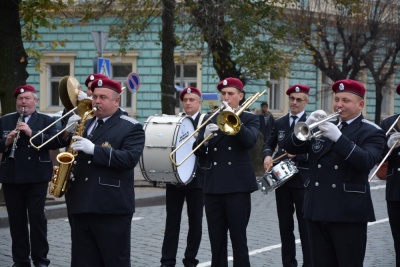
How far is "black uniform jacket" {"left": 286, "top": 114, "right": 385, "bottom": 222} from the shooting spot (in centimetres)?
765

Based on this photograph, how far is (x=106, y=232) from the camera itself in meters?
7.85

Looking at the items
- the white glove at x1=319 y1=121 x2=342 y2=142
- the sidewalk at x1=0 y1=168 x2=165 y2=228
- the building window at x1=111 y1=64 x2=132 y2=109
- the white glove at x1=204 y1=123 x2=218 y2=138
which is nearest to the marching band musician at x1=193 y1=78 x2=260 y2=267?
the white glove at x1=204 y1=123 x2=218 y2=138

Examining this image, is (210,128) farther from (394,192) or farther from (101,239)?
(394,192)

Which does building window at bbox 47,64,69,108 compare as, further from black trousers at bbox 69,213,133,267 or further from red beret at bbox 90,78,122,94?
black trousers at bbox 69,213,133,267

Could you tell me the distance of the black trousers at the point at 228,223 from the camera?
9.57 metres

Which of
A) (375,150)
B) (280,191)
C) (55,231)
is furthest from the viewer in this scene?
(55,231)

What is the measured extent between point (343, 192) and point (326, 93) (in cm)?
3191

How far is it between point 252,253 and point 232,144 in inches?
109

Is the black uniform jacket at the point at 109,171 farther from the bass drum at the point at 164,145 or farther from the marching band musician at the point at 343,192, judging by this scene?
the bass drum at the point at 164,145

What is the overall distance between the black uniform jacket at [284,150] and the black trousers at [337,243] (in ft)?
8.59

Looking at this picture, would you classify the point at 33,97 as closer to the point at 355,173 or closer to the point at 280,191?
the point at 280,191

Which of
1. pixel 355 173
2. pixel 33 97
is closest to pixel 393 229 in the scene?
pixel 355 173

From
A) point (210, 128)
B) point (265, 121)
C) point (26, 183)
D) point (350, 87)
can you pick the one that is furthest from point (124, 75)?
point (350, 87)

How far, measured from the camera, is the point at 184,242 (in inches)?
514
